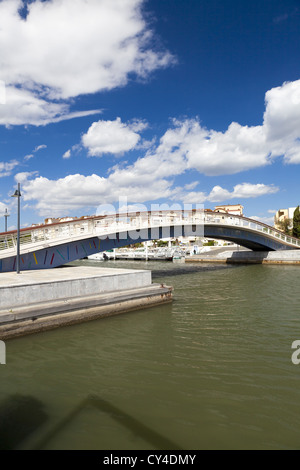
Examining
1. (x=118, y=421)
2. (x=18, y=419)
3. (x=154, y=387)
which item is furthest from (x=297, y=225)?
(x=18, y=419)

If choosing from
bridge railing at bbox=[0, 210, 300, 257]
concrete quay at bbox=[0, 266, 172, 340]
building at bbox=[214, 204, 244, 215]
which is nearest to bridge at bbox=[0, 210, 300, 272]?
bridge railing at bbox=[0, 210, 300, 257]

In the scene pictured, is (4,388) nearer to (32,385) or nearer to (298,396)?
(32,385)

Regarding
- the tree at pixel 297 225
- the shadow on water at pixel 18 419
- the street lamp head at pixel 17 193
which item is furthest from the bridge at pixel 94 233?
the tree at pixel 297 225

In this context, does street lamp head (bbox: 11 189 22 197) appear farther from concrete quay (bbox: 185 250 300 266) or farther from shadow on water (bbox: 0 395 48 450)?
concrete quay (bbox: 185 250 300 266)

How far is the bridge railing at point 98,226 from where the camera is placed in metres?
16.3

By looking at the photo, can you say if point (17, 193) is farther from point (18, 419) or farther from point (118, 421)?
point (118, 421)

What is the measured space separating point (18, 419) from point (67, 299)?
615cm

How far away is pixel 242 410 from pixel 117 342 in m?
4.65

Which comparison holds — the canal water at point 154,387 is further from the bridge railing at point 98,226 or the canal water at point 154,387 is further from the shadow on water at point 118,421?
the bridge railing at point 98,226

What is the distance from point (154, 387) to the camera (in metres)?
6.29

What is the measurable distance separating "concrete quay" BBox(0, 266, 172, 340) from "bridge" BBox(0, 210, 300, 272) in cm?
436

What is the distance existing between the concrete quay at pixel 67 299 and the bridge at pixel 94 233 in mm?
4359

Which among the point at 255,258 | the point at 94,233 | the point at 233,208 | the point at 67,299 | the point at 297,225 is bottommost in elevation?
the point at 67,299
